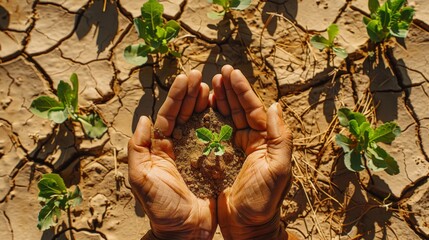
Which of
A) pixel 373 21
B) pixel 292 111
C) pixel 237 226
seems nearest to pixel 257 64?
pixel 292 111

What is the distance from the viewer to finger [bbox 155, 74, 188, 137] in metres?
3.57

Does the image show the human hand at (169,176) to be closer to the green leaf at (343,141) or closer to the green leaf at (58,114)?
the green leaf at (58,114)

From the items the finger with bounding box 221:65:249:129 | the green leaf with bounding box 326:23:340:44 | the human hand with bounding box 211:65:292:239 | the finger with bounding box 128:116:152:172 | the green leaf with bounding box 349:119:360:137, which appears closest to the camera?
the human hand with bounding box 211:65:292:239

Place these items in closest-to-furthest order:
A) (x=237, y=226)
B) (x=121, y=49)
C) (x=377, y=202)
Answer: (x=237, y=226)
(x=377, y=202)
(x=121, y=49)

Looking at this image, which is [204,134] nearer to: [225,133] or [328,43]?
[225,133]

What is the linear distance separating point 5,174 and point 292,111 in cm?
219

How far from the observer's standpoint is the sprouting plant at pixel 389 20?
13.1ft

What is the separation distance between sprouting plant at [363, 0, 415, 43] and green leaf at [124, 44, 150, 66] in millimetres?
1627

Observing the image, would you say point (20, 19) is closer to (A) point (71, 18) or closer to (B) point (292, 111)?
(A) point (71, 18)

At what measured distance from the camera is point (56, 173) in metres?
4.16

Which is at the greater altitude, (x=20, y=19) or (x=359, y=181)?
(x=20, y=19)

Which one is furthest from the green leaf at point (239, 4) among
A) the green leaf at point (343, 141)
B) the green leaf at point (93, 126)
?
the green leaf at point (93, 126)

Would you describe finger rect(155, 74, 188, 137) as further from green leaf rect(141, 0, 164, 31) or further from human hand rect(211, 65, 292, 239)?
green leaf rect(141, 0, 164, 31)

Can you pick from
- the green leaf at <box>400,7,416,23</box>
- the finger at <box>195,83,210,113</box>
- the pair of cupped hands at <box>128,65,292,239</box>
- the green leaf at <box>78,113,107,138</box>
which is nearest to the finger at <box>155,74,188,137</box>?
the pair of cupped hands at <box>128,65,292,239</box>
